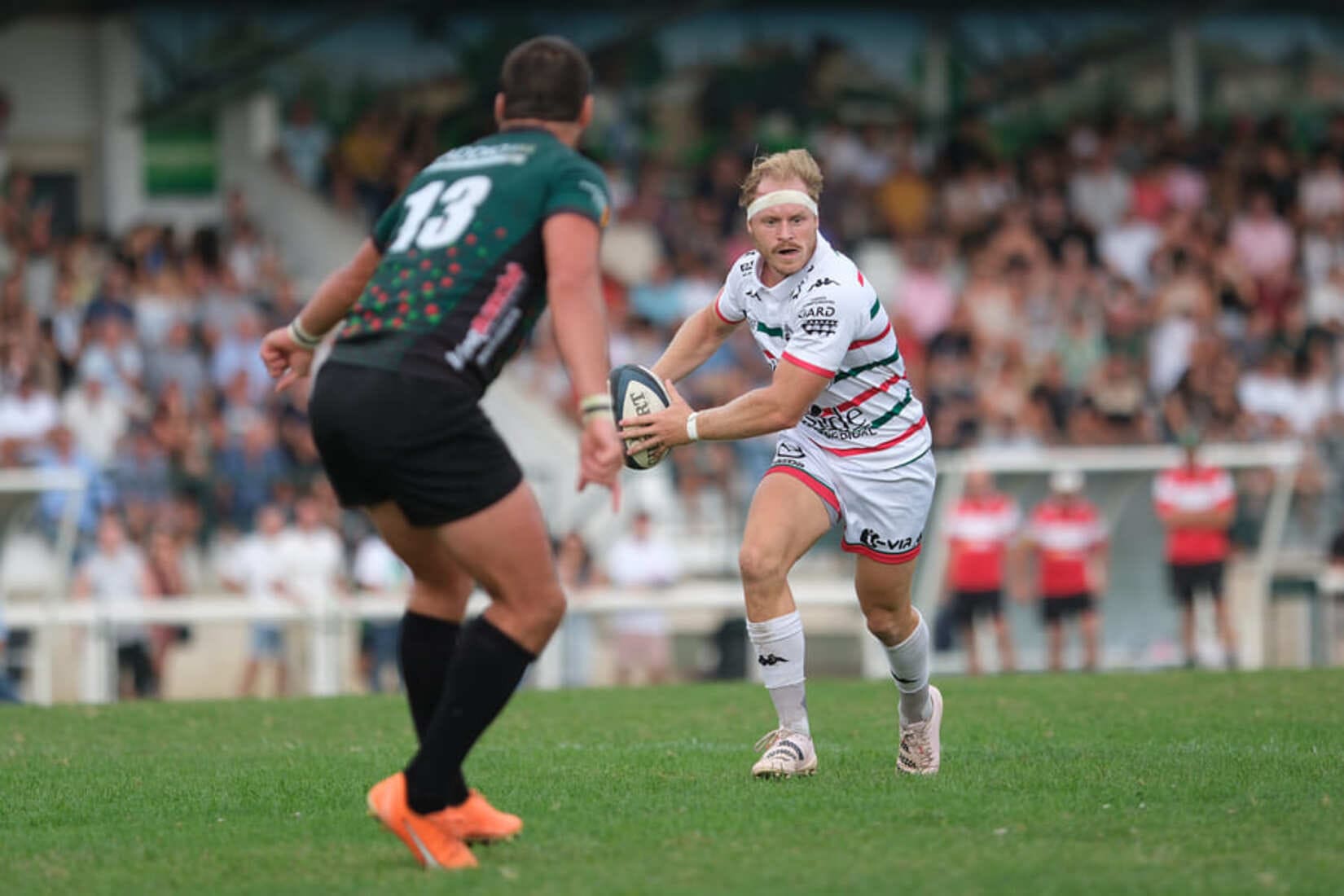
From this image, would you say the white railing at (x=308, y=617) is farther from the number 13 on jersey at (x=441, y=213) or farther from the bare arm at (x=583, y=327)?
the bare arm at (x=583, y=327)

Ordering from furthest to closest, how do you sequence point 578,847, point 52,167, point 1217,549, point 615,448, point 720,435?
point 52,167, point 1217,549, point 720,435, point 578,847, point 615,448

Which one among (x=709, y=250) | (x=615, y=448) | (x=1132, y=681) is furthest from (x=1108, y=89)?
(x=615, y=448)

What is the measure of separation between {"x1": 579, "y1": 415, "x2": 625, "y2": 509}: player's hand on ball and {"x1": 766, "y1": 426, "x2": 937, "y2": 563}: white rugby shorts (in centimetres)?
228

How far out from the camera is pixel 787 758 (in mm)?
7344

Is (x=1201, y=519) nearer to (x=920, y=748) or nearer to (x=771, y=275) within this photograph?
(x=920, y=748)

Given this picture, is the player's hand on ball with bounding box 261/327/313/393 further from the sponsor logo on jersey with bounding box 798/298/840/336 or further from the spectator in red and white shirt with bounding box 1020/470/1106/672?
the spectator in red and white shirt with bounding box 1020/470/1106/672

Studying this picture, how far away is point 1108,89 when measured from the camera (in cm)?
2566

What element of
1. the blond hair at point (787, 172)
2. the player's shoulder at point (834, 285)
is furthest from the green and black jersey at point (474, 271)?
the blond hair at point (787, 172)

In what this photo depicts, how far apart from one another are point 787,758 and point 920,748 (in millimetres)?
570

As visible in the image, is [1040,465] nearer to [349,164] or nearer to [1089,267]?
[1089,267]

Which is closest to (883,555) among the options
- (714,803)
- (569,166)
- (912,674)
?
(912,674)

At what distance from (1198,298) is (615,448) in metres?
16.4

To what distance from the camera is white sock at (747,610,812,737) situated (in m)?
7.45

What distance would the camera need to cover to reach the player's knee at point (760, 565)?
24.1 ft
